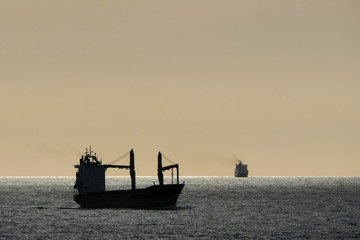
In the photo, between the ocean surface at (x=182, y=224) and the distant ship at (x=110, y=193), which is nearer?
the ocean surface at (x=182, y=224)

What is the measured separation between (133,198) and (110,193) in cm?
419

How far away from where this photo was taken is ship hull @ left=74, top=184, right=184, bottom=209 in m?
128

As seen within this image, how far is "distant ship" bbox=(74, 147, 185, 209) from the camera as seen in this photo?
5049 inches

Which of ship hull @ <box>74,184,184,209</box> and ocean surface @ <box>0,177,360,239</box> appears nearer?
ocean surface @ <box>0,177,360,239</box>

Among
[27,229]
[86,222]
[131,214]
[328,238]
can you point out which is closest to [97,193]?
[131,214]

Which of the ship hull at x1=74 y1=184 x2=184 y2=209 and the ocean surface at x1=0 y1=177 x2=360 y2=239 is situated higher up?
Answer: the ship hull at x1=74 y1=184 x2=184 y2=209

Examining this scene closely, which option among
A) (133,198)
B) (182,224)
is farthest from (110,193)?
(182,224)

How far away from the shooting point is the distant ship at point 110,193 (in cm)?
12825

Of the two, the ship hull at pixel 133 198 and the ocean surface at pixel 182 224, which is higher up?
the ship hull at pixel 133 198

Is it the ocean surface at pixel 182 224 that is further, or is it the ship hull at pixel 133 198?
the ship hull at pixel 133 198

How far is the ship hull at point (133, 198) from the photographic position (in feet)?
421

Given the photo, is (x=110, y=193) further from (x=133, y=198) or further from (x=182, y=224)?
(x=182, y=224)

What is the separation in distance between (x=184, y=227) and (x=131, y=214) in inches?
907

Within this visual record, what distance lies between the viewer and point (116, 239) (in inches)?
3233
